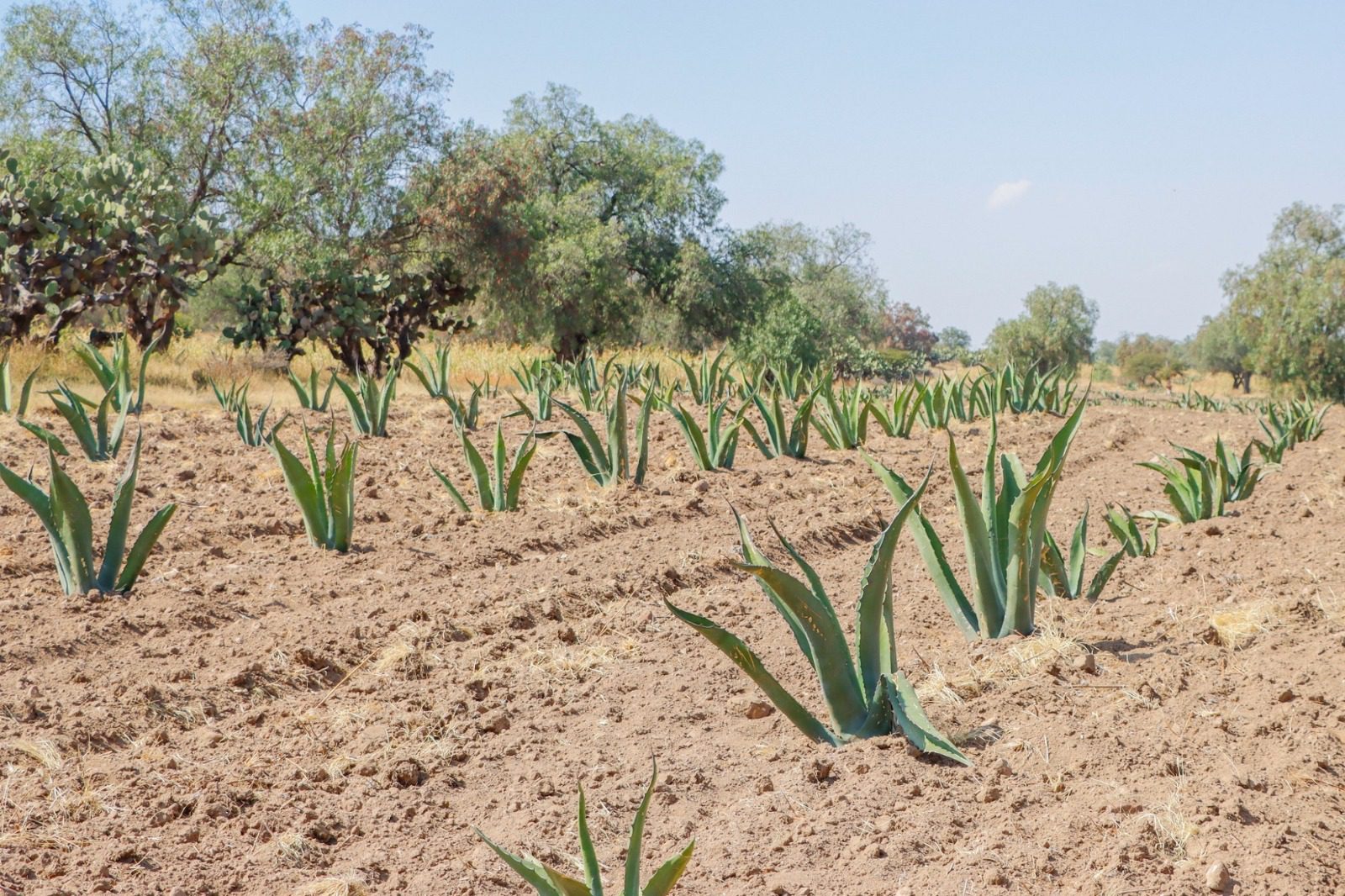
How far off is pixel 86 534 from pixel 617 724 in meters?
2.34

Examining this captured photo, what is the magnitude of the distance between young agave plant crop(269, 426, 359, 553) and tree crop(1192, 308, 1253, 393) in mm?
52664

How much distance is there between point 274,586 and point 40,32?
19.9 m

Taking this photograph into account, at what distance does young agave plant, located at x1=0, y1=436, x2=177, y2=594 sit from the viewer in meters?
4.26

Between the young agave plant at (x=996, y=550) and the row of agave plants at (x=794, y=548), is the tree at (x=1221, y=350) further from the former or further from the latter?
the young agave plant at (x=996, y=550)

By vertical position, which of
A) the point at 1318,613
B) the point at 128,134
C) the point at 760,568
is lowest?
the point at 1318,613

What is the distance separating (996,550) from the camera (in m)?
3.38

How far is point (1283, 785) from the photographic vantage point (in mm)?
2426

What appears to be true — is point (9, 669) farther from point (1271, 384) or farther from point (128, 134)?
point (1271, 384)

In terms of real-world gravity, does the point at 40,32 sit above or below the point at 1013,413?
above

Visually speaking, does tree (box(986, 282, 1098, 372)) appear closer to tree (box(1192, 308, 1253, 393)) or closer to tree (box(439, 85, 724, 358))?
tree (box(1192, 308, 1253, 393))

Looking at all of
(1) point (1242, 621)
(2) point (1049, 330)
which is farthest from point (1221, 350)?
(1) point (1242, 621)

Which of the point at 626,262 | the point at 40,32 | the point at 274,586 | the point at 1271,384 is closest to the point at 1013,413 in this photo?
the point at 274,586

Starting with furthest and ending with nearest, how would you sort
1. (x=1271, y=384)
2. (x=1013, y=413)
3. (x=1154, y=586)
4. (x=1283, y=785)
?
1. (x=1271, y=384)
2. (x=1013, y=413)
3. (x=1154, y=586)
4. (x=1283, y=785)

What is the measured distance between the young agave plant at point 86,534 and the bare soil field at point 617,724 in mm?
135
